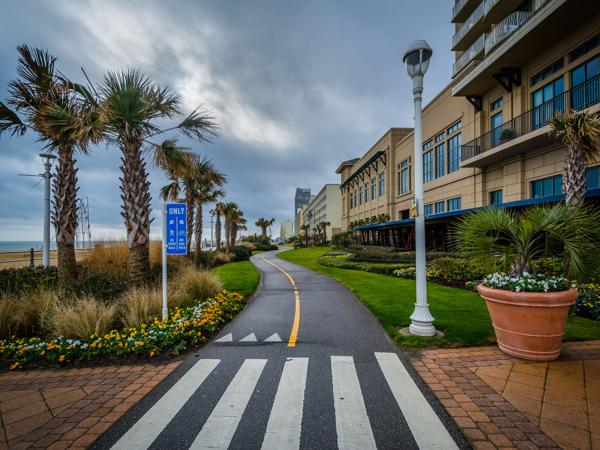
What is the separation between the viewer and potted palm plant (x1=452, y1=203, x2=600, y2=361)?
4035 mm

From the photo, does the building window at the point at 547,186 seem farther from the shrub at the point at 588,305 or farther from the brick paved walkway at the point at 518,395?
the brick paved walkway at the point at 518,395

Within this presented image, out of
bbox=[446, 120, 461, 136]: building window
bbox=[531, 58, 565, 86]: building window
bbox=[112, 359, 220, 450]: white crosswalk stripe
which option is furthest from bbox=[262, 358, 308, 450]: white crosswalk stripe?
bbox=[446, 120, 461, 136]: building window

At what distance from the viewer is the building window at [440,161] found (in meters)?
26.2

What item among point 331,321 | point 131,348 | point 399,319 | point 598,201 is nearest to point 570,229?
point 399,319

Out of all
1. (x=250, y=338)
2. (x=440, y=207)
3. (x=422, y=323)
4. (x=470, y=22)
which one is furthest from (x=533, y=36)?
(x=250, y=338)

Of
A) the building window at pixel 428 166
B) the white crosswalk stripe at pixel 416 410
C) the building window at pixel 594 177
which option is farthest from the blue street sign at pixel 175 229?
the building window at pixel 428 166

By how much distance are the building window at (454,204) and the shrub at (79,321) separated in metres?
26.0

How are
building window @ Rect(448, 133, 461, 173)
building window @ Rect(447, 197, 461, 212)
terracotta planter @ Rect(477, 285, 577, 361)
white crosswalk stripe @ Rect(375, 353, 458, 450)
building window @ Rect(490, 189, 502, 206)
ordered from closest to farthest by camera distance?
1. white crosswalk stripe @ Rect(375, 353, 458, 450)
2. terracotta planter @ Rect(477, 285, 577, 361)
3. building window @ Rect(490, 189, 502, 206)
4. building window @ Rect(447, 197, 461, 212)
5. building window @ Rect(448, 133, 461, 173)

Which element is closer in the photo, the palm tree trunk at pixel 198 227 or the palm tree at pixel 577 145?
the palm tree at pixel 577 145

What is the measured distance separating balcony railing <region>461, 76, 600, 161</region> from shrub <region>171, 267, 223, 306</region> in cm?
1637

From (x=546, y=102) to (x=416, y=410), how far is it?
20.2 m

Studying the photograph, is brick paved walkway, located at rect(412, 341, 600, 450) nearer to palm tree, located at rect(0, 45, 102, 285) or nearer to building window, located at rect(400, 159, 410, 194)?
palm tree, located at rect(0, 45, 102, 285)

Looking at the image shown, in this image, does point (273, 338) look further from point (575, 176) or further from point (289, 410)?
point (575, 176)

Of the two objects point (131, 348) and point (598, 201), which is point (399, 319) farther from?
point (598, 201)
